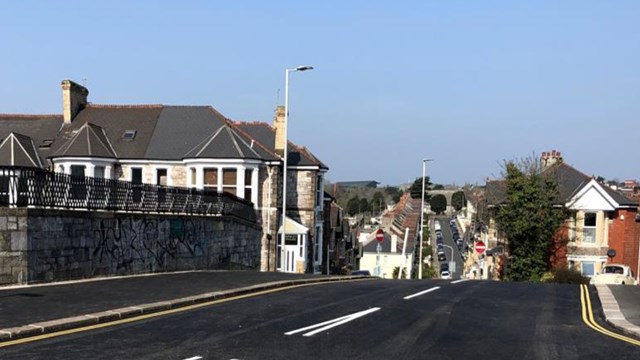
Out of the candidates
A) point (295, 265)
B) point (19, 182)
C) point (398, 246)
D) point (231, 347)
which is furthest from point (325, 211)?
point (398, 246)

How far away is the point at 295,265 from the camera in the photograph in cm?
3559

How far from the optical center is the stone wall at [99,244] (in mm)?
12859

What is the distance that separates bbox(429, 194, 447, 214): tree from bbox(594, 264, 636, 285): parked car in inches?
6158

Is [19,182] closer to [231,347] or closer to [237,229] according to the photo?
[231,347]

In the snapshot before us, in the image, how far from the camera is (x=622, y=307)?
13.3 meters

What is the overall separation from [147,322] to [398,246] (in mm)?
75964

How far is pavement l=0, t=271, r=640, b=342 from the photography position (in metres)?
9.24

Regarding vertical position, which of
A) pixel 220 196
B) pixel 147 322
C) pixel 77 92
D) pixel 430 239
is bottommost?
pixel 430 239

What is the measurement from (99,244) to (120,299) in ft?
14.4

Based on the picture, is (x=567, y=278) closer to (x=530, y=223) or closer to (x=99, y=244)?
(x=530, y=223)

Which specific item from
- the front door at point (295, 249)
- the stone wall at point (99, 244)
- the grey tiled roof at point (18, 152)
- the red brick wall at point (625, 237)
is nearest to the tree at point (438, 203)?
the red brick wall at point (625, 237)

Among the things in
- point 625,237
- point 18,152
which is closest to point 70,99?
point 18,152

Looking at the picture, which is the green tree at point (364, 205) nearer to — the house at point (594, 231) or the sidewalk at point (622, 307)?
the house at point (594, 231)

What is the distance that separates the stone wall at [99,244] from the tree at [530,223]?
20795 mm
